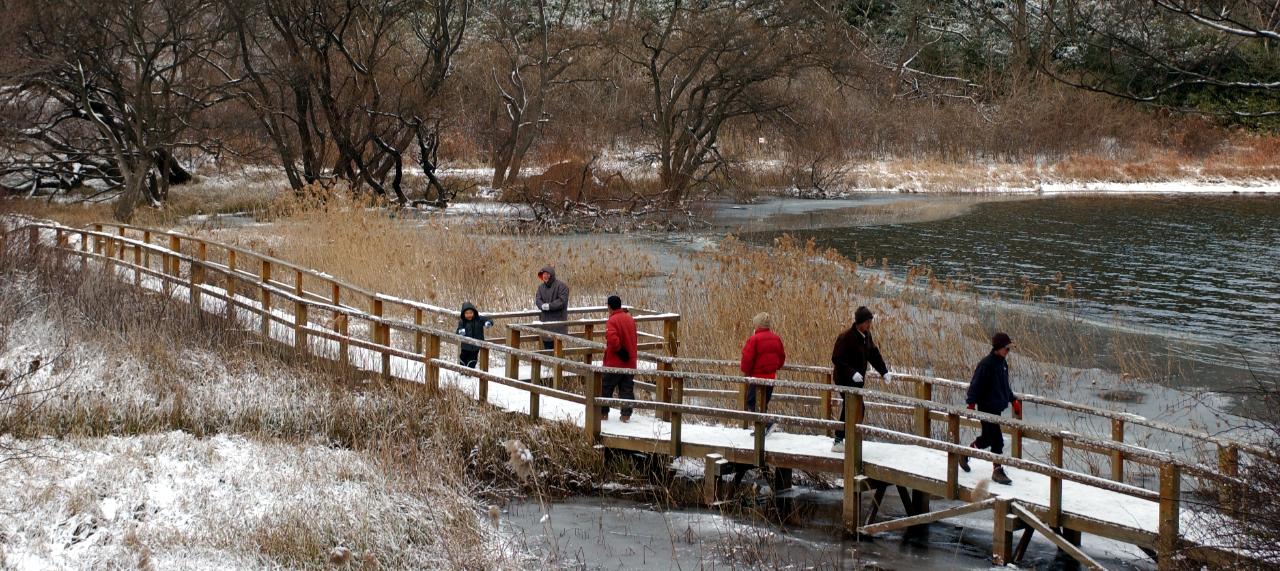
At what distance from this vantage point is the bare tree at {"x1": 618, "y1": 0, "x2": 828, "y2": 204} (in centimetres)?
3912

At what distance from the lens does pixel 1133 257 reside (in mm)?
28391

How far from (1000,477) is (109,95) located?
28687 millimetres

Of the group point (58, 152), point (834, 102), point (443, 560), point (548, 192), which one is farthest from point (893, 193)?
point (443, 560)

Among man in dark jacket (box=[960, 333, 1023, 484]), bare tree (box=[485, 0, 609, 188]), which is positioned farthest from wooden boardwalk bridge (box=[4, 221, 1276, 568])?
bare tree (box=[485, 0, 609, 188])

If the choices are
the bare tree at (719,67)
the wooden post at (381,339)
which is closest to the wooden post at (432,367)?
the wooden post at (381,339)

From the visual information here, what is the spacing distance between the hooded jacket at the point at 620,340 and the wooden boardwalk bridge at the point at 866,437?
337 millimetres

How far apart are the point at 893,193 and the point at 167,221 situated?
27128 millimetres

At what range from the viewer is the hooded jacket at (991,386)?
10.2 meters

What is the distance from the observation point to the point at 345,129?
115 ft

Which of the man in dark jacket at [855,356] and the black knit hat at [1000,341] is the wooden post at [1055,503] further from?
the man in dark jacket at [855,356]

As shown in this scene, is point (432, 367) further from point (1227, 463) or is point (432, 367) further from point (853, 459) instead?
point (1227, 463)

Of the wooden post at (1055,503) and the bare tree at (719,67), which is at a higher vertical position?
the bare tree at (719,67)

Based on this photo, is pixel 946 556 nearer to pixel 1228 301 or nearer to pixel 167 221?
pixel 1228 301

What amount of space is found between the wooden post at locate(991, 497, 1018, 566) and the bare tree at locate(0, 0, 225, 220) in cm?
2332
